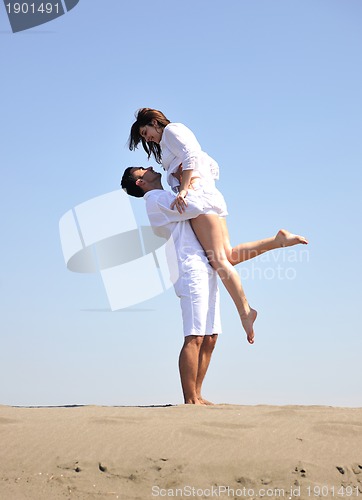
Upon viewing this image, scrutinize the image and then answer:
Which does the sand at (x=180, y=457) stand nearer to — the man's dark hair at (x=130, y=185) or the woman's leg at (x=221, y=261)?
the woman's leg at (x=221, y=261)

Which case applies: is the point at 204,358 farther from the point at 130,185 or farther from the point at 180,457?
the point at 180,457

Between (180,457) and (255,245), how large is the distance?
2190 millimetres

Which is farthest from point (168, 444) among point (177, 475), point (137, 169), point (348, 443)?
point (137, 169)

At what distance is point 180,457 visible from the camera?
9.89 feet

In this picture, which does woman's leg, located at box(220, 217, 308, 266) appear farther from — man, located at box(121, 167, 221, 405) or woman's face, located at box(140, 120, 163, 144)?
woman's face, located at box(140, 120, 163, 144)

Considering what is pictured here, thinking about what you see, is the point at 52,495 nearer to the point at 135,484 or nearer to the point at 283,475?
the point at 135,484

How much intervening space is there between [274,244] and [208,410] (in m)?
1.52

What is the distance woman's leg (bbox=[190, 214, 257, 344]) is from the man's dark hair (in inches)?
21.3

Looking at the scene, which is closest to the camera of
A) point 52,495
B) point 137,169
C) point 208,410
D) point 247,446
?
point 52,495

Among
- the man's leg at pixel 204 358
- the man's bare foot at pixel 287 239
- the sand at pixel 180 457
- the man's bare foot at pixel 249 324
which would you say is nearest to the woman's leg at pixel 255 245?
the man's bare foot at pixel 287 239

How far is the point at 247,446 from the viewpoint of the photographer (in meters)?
3.09

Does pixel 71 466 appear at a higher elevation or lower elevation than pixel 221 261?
lower

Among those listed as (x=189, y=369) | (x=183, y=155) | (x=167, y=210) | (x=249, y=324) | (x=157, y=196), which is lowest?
(x=189, y=369)

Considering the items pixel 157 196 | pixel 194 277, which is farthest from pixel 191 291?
pixel 157 196
